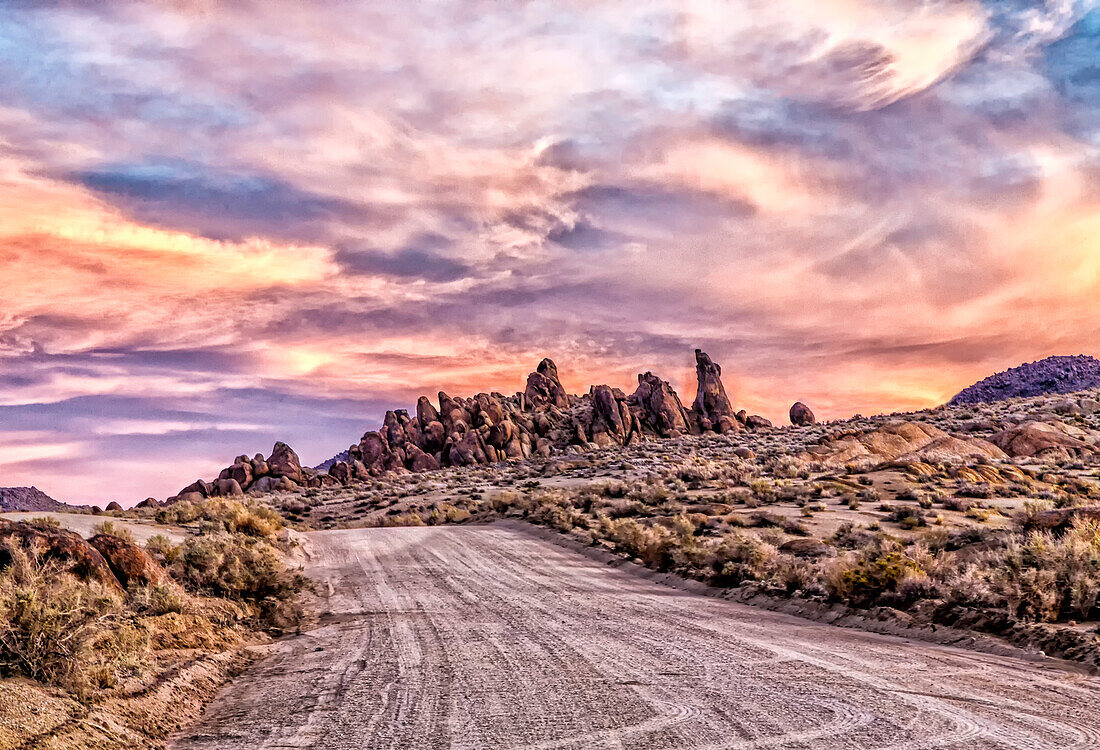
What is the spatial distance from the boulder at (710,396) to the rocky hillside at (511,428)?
A: 150 mm

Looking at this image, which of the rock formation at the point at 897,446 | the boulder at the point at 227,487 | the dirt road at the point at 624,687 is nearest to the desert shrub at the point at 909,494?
the rock formation at the point at 897,446

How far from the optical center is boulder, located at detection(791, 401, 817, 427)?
104 metres

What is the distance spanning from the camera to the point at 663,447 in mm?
74875

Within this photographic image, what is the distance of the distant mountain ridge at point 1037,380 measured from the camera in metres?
138

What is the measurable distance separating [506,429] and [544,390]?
25639mm

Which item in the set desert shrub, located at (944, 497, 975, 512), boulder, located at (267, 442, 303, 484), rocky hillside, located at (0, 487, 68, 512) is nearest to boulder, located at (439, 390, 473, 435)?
boulder, located at (267, 442, 303, 484)

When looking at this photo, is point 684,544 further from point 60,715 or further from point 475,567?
point 60,715

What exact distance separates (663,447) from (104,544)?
65883 mm

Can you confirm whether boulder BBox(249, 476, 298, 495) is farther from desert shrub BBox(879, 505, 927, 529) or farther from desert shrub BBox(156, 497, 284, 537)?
desert shrub BBox(879, 505, 927, 529)

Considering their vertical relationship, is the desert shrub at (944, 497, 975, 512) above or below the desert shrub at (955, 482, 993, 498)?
below

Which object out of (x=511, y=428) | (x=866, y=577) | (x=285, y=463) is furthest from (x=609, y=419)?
(x=866, y=577)

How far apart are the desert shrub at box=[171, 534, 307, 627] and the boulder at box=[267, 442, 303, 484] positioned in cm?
7019

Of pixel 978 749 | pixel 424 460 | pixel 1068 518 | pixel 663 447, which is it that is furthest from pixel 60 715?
pixel 424 460

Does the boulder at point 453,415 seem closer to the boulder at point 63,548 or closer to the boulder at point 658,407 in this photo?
the boulder at point 658,407
